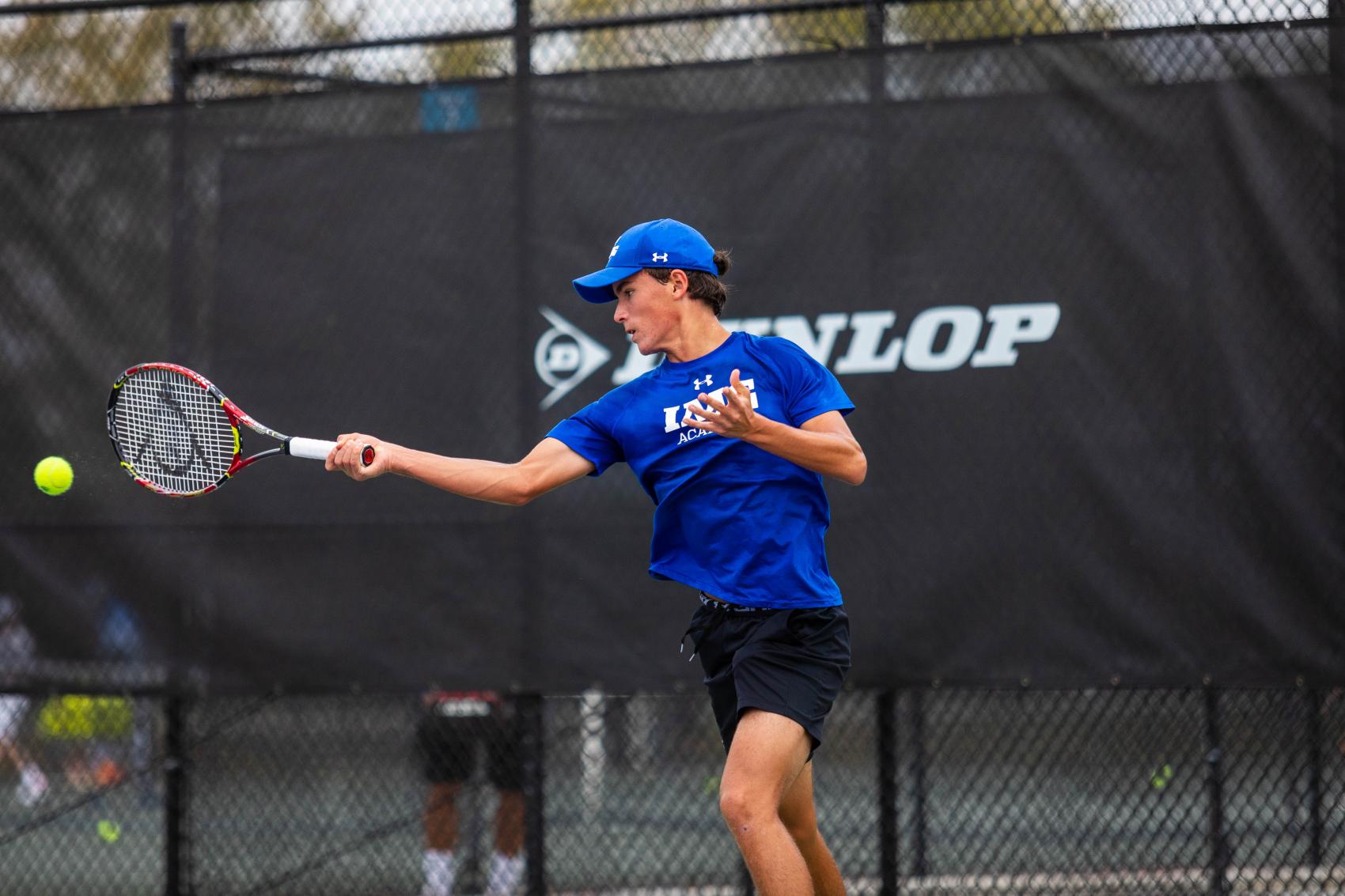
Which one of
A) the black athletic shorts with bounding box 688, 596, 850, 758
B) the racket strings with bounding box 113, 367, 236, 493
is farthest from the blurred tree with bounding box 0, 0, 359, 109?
the black athletic shorts with bounding box 688, 596, 850, 758

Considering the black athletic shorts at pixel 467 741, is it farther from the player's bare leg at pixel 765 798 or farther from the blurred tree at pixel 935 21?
the blurred tree at pixel 935 21

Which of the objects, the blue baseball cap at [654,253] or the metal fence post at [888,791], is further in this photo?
the metal fence post at [888,791]

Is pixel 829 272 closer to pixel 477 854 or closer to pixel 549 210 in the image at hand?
pixel 549 210

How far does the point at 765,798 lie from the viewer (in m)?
3.36

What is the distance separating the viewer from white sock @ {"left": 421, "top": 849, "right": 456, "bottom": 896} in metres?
5.00

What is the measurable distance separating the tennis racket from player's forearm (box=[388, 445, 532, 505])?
0.62m

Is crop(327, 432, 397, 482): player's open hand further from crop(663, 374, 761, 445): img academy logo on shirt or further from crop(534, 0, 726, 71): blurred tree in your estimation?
crop(534, 0, 726, 71): blurred tree

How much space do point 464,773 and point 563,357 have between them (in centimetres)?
168

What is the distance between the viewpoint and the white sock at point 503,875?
16.1 feet

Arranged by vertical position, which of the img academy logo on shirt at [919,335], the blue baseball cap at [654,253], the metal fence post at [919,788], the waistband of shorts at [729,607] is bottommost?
the metal fence post at [919,788]

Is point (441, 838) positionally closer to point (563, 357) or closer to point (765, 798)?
point (563, 357)

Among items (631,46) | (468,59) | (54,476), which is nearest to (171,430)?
(54,476)

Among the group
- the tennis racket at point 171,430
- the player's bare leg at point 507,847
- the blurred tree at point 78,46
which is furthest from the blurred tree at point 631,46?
the player's bare leg at point 507,847

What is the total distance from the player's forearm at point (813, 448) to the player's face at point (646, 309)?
0.47 m
